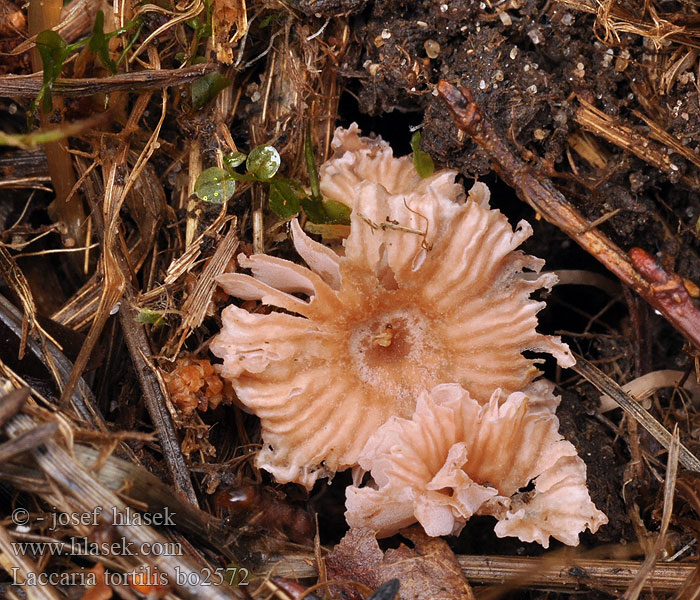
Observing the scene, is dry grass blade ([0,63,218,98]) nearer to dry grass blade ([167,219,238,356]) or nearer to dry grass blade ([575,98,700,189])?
dry grass blade ([167,219,238,356])

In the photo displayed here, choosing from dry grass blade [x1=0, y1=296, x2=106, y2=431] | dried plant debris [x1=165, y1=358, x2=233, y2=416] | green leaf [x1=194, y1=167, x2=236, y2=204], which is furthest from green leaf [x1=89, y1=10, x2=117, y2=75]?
dried plant debris [x1=165, y1=358, x2=233, y2=416]

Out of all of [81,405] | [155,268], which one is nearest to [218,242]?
[155,268]

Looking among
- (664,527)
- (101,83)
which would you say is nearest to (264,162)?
(101,83)

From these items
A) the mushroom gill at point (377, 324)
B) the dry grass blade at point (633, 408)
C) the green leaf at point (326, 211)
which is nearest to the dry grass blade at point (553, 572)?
the mushroom gill at point (377, 324)

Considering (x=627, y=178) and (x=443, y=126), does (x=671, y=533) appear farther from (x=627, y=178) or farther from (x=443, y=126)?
(x=443, y=126)

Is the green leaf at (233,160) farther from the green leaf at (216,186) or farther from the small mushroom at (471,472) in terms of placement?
the small mushroom at (471,472)

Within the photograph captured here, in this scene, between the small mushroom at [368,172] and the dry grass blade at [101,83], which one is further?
the small mushroom at [368,172]
